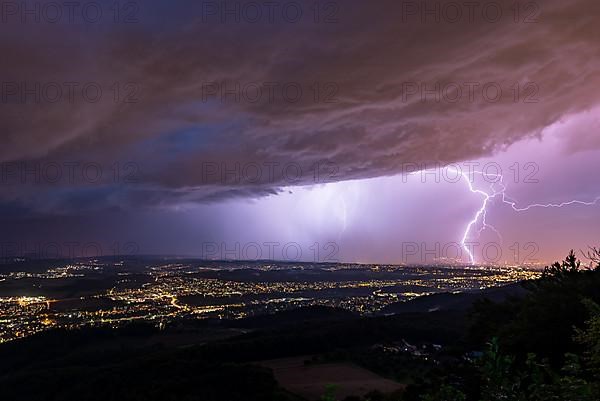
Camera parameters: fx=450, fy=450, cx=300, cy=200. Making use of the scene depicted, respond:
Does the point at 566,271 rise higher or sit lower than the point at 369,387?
higher

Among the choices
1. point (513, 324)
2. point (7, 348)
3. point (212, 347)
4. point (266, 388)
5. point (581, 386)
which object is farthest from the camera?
point (7, 348)

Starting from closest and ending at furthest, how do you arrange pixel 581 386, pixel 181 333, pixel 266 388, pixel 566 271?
pixel 581 386, pixel 566 271, pixel 266 388, pixel 181 333

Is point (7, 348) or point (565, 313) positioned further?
point (7, 348)

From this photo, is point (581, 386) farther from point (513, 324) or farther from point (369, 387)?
point (369, 387)

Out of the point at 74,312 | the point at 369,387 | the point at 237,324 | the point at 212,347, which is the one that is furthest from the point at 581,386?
the point at 74,312

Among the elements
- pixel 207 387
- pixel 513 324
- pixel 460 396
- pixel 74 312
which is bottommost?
pixel 74 312

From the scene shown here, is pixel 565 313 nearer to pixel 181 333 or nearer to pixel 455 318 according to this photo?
pixel 455 318

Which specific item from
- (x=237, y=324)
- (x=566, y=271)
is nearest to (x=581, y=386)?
(x=566, y=271)
